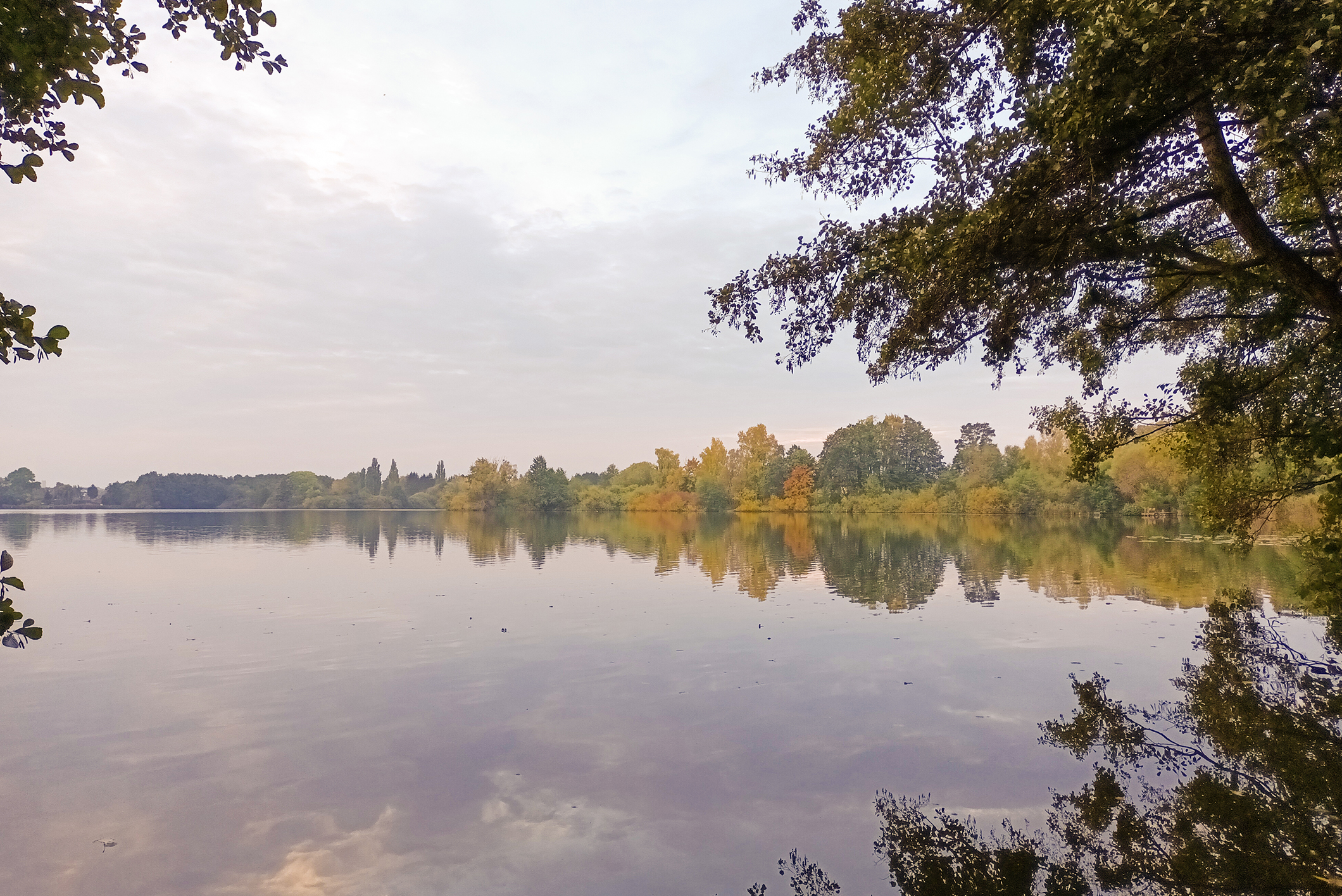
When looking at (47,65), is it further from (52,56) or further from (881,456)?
(881,456)

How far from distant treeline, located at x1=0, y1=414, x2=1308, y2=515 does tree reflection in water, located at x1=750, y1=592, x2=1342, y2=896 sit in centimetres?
4895

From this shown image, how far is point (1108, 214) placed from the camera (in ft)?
29.5

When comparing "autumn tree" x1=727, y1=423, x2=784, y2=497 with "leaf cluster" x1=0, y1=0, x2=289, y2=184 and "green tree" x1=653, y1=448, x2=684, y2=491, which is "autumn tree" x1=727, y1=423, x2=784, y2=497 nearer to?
"green tree" x1=653, y1=448, x2=684, y2=491

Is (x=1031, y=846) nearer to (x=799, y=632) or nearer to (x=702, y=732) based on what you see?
(x=702, y=732)

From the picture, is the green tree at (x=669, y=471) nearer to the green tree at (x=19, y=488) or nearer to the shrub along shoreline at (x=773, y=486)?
the shrub along shoreline at (x=773, y=486)

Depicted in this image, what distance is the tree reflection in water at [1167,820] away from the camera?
629 cm

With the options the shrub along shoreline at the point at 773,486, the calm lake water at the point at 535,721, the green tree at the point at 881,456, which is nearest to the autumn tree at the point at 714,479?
the shrub along shoreline at the point at 773,486

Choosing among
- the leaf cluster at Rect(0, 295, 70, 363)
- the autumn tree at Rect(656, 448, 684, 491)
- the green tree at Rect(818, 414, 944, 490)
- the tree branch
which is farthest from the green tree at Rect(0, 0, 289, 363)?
the autumn tree at Rect(656, 448, 684, 491)

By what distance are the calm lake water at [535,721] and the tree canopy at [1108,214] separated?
5.40 metres

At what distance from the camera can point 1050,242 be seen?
9039 mm

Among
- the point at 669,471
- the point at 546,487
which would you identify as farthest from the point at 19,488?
the point at 669,471

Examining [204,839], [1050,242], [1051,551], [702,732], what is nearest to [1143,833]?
[702,732]

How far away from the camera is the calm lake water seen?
7.29 m

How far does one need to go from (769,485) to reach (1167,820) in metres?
116
